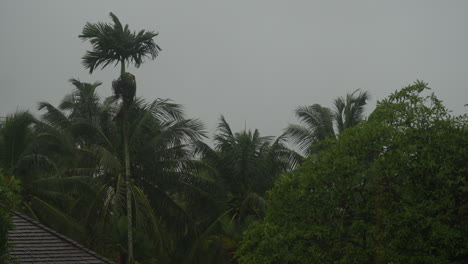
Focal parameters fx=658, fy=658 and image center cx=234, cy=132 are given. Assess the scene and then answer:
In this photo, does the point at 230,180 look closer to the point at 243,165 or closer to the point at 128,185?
the point at 243,165

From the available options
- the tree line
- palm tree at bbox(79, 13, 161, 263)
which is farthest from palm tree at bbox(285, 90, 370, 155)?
palm tree at bbox(79, 13, 161, 263)

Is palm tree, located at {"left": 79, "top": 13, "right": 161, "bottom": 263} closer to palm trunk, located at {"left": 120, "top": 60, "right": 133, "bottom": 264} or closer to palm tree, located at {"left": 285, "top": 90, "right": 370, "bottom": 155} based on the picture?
palm trunk, located at {"left": 120, "top": 60, "right": 133, "bottom": 264}

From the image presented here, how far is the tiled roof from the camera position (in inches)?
487

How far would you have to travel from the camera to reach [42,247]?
503 inches

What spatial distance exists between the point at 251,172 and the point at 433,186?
13637 millimetres

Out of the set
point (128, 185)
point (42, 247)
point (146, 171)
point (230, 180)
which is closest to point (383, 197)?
Result: point (42, 247)

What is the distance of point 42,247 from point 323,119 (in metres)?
15.6

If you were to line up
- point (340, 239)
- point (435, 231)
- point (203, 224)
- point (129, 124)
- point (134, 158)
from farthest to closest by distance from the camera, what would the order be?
point (203, 224) → point (134, 158) → point (129, 124) → point (340, 239) → point (435, 231)

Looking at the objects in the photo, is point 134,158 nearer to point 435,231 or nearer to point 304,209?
point 304,209

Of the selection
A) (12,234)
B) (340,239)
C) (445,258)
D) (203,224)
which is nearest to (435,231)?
(445,258)

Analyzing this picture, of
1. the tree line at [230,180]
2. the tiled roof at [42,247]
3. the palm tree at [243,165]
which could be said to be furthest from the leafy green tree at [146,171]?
the tiled roof at [42,247]

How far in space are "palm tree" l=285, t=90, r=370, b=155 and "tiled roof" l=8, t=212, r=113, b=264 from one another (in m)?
14.0

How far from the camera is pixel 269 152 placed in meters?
26.7

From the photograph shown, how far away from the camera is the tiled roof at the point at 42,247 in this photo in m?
12.4
